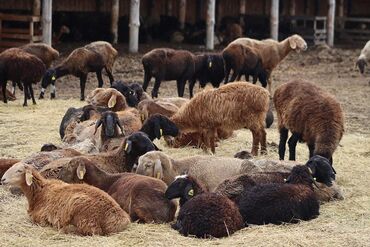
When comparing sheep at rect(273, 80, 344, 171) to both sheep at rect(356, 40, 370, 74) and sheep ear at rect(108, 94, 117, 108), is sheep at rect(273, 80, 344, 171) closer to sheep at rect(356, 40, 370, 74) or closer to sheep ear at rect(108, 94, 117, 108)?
sheep ear at rect(108, 94, 117, 108)

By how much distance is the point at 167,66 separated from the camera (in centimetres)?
1998

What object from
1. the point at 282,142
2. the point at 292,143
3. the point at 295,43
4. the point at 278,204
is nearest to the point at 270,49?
the point at 295,43

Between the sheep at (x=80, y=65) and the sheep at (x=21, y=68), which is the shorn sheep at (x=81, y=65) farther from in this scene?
the sheep at (x=21, y=68)

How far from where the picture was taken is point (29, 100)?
768 inches

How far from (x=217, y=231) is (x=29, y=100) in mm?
12357

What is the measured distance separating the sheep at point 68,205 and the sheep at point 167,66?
11.0m

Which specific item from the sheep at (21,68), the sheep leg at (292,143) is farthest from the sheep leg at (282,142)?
the sheep at (21,68)

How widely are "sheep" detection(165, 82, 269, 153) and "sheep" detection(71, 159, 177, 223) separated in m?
3.70

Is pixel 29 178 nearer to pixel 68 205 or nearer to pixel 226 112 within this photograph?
pixel 68 205

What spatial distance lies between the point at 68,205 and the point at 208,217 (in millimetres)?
1462

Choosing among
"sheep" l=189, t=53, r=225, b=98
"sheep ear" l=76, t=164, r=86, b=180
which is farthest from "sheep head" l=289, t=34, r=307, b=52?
"sheep ear" l=76, t=164, r=86, b=180

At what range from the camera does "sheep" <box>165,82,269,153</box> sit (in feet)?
41.2

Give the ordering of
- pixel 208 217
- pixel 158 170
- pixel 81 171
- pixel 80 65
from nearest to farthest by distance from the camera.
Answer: pixel 208 217 → pixel 81 171 → pixel 158 170 → pixel 80 65

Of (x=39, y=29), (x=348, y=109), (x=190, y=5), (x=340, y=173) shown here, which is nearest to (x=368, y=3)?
(x=190, y=5)
